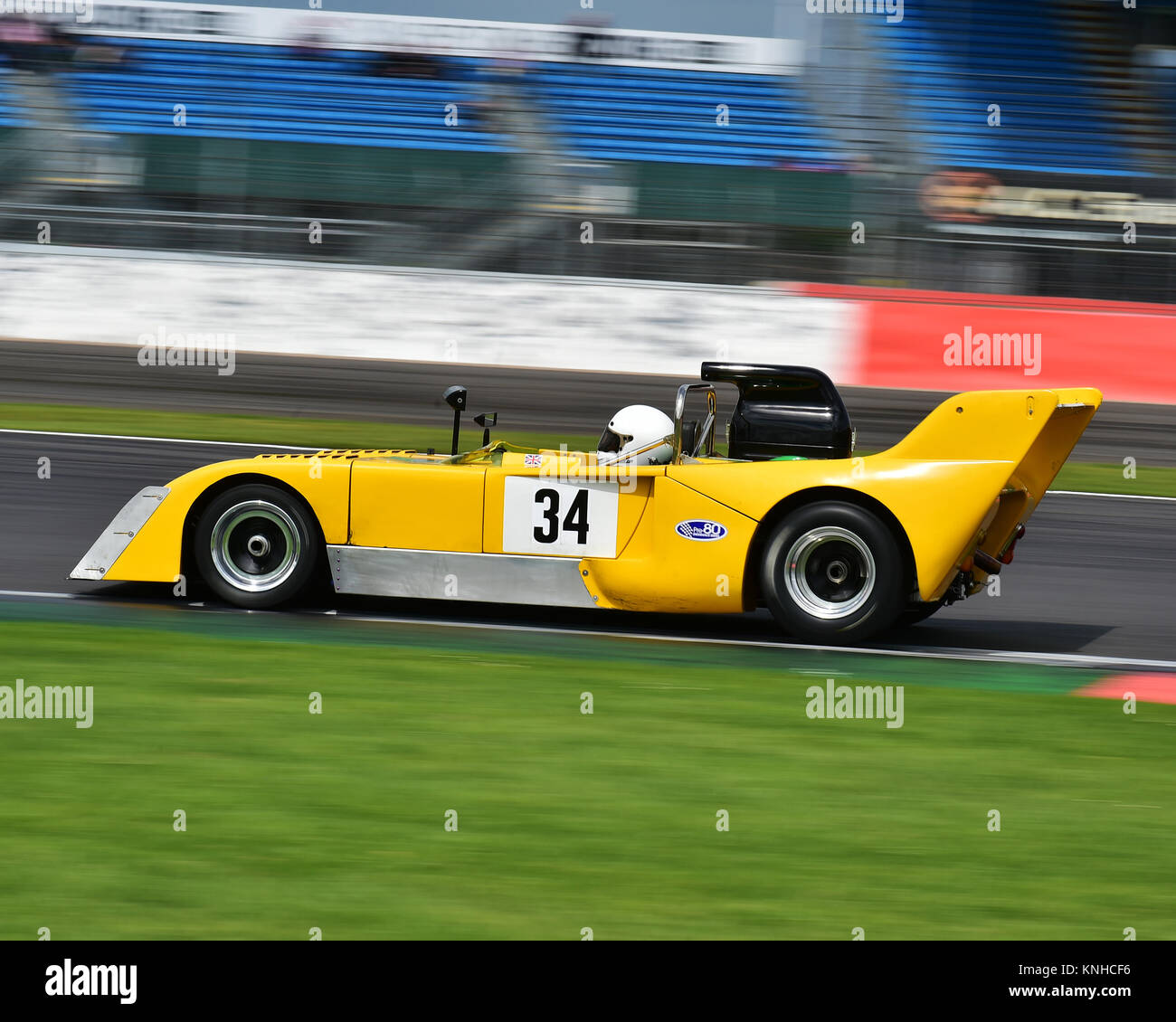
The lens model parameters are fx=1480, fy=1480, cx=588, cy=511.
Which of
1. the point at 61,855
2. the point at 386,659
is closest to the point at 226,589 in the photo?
the point at 386,659

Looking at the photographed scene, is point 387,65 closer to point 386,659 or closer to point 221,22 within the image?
point 221,22

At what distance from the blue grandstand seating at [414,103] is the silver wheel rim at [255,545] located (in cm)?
1322

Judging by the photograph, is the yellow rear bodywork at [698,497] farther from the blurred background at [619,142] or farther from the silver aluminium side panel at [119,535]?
the blurred background at [619,142]

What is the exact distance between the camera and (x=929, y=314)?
15.0 meters

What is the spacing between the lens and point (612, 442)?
684 cm

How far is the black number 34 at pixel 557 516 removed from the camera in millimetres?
6703

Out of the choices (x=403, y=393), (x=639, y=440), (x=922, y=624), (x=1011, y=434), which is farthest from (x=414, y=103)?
(x=1011, y=434)

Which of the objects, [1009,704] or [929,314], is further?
[929,314]

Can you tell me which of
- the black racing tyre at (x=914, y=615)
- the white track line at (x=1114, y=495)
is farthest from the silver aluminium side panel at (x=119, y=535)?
the white track line at (x=1114, y=495)

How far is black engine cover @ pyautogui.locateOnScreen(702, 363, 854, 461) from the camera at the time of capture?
692 cm

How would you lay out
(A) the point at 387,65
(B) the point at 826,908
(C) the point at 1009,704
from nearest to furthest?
1. (B) the point at 826,908
2. (C) the point at 1009,704
3. (A) the point at 387,65

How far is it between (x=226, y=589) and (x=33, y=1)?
1726 centimetres

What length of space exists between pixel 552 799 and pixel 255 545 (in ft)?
9.92

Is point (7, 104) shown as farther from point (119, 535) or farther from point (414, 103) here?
point (119, 535)
